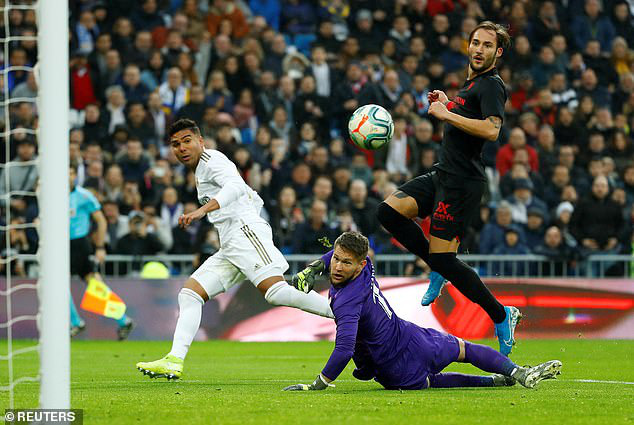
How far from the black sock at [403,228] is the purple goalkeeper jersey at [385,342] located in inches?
39.3

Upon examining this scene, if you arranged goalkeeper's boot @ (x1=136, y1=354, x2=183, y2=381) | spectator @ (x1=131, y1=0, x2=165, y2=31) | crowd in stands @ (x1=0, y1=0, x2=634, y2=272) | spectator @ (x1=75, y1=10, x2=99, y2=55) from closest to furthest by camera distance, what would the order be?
goalkeeper's boot @ (x1=136, y1=354, x2=183, y2=381), crowd in stands @ (x1=0, y1=0, x2=634, y2=272), spectator @ (x1=75, y1=10, x2=99, y2=55), spectator @ (x1=131, y1=0, x2=165, y2=31)

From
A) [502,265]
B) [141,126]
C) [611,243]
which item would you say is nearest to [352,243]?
[502,265]

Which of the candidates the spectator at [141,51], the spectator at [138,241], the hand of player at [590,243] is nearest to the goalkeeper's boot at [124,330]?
the spectator at [138,241]

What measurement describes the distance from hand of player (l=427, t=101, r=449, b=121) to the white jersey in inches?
64.2

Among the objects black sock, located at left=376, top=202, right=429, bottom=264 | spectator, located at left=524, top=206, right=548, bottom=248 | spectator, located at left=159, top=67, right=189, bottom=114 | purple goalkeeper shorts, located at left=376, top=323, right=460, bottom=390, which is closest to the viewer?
purple goalkeeper shorts, located at left=376, top=323, right=460, bottom=390

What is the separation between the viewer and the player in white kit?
336 inches

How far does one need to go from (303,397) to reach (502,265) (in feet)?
29.9

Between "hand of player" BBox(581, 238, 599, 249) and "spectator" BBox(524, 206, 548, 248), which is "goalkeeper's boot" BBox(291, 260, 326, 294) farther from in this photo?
"hand of player" BBox(581, 238, 599, 249)

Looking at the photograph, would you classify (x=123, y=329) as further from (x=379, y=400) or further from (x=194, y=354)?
(x=379, y=400)

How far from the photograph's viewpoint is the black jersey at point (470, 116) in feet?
25.7

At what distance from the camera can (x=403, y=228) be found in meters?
8.34

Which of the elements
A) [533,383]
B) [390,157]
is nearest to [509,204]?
[390,157]

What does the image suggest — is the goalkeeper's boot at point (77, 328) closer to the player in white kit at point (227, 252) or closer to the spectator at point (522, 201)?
the player in white kit at point (227, 252)

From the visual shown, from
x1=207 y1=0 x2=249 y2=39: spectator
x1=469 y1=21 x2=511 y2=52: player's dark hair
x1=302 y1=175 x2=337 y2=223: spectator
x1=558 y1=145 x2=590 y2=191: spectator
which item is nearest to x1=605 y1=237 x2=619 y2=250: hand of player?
x1=558 y1=145 x2=590 y2=191: spectator
